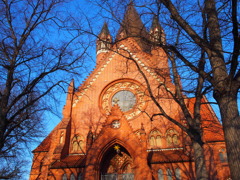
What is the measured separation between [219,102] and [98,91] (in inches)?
561

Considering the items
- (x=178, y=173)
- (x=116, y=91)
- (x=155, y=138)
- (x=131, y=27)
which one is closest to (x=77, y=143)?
(x=116, y=91)

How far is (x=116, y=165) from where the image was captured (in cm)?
1609

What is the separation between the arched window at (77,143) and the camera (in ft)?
57.5

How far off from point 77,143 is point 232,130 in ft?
46.1

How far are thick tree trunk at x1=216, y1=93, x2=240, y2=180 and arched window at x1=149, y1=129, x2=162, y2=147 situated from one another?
11.6 meters

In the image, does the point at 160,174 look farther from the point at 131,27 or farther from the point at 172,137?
the point at 131,27

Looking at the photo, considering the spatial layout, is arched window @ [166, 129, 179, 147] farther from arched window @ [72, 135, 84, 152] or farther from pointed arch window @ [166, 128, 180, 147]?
arched window @ [72, 135, 84, 152]

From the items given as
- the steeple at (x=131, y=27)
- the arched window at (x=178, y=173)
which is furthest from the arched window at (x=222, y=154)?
the steeple at (x=131, y=27)

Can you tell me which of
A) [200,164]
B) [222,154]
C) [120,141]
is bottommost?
[200,164]

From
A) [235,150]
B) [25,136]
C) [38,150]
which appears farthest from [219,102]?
[38,150]

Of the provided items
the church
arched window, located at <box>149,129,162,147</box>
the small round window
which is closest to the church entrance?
the church

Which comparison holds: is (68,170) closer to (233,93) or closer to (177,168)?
(177,168)

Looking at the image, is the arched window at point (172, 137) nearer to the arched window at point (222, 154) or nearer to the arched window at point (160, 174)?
the arched window at point (160, 174)

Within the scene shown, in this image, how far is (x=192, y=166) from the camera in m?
14.5
